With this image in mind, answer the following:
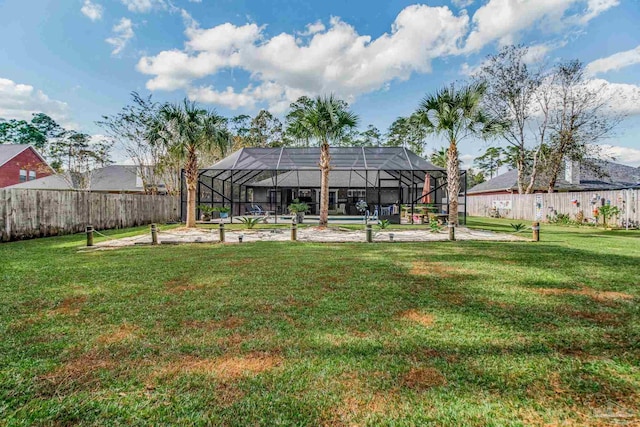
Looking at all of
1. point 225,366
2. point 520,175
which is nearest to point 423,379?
point 225,366

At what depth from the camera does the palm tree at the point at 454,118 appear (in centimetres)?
1033

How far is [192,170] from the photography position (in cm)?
1134

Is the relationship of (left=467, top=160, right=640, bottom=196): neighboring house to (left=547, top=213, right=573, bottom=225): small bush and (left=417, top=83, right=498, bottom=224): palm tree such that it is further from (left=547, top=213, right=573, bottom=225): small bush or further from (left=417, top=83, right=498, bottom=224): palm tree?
(left=417, top=83, right=498, bottom=224): palm tree

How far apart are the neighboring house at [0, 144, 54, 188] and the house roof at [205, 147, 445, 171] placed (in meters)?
19.5

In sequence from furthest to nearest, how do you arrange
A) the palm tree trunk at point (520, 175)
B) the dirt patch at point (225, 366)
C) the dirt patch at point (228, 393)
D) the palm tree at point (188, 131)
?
1. the palm tree trunk at point (520, 175)
2. the palm tree at point (188, 131)
3. the dirt patch at point (225, 366)
4. the dirt patch at point (228, 393)

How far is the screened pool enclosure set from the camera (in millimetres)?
14242

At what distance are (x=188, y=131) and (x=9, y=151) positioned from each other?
85.0ft

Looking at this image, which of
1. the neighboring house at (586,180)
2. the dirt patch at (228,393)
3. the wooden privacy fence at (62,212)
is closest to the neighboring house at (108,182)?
the wooden privacy fence at (62,212)

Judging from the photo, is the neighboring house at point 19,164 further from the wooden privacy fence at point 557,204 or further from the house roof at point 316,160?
the wooden privacy fence at point 557,204

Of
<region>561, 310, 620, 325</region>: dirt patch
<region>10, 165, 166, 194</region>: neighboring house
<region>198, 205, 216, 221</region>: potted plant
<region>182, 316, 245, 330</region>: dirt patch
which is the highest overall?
<region>10, 165, 166, 194</region>: neighboring house

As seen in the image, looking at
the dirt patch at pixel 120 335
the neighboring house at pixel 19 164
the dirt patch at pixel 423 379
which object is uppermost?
the neighboring house at pixel 19 164

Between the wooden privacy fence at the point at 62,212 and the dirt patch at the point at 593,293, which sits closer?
the dirt patch at the point at 593,293

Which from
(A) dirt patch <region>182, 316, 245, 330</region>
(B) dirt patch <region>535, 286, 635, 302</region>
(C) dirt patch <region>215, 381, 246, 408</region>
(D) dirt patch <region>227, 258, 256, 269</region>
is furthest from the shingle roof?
(B) dirt patch <region>535, 286, 635, 302</region>

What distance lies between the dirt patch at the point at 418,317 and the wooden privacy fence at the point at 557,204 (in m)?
14.1
